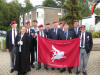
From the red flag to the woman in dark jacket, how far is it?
0.70m

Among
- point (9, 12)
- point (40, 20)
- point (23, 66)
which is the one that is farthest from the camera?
point (9, 12)

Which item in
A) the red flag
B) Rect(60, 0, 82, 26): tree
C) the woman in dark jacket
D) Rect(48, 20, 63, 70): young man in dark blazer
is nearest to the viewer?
the woman in dark jacket

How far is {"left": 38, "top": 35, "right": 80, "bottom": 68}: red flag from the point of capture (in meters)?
5.98

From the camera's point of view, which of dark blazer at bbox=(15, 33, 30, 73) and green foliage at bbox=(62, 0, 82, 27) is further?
green foliage at bbox=(62, 0, 82, 27)

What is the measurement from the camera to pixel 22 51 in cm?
580

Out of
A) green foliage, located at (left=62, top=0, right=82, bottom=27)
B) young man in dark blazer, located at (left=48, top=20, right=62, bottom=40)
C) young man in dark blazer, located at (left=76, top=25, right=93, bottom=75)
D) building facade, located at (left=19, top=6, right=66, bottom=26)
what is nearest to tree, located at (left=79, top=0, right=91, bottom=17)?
building facade, located at (left=19, top=6, right=66, bottom=26)

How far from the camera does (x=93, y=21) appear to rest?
2852 cm

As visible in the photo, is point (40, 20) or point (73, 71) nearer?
point (73, 71)

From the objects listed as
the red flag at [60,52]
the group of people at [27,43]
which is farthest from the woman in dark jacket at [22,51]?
the red flag at [60,52]

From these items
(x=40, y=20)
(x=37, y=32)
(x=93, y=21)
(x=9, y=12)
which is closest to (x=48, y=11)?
(x=40, y=20)

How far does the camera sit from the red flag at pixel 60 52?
19.6 ft

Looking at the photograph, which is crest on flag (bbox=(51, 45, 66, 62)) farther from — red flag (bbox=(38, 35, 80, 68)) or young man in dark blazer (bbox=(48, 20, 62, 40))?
young man in dark blazer (bbox=(48, 20, 62, 40))

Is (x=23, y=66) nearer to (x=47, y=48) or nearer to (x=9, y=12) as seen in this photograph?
(x=47, y=48)

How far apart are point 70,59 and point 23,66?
1.85m
